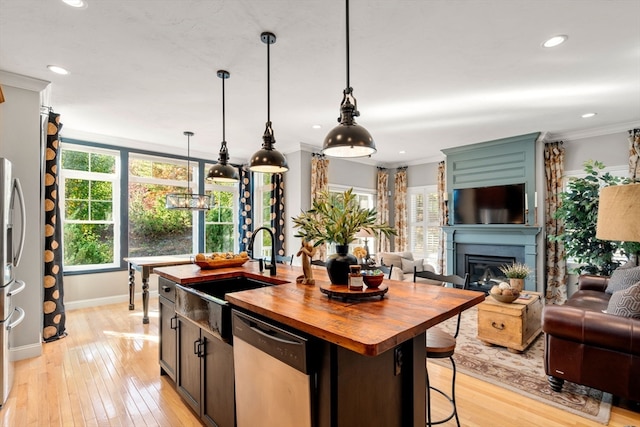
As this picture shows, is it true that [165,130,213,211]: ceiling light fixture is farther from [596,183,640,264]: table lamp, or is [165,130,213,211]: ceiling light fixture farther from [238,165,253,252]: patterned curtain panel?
[596,183,640,264]: table lamp

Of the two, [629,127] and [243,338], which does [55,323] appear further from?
[629,127]

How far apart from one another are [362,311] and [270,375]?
532mm

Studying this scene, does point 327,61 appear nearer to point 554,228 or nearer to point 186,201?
point 186,201

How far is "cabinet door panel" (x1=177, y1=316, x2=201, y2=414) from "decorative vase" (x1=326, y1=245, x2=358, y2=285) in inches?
39.8

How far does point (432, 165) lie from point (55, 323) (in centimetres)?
699

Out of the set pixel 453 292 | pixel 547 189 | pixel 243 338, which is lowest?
pixel 243 338

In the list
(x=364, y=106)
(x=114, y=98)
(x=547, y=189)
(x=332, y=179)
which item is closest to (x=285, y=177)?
(x=332, y=179)

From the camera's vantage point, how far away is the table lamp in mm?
1275

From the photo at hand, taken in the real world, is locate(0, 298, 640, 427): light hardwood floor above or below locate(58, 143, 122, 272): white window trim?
below

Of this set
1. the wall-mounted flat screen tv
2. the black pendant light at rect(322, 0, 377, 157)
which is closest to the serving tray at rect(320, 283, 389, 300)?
the black pendant light at rect(322, 0, 377, 157)

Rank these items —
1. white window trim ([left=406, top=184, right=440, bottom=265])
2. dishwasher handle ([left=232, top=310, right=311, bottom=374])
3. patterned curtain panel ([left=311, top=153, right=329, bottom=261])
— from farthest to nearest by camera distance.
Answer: white window trim ([left=406, top=184, right=440, bottom=265]), patterned curtain panel ([left=311, top=153, right=329, bottom=261]), dishwasher handle ([left=232, top=310, right=311, bottom=374])

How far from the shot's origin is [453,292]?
195 centimetres

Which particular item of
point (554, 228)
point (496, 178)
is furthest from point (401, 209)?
point (554, 228)

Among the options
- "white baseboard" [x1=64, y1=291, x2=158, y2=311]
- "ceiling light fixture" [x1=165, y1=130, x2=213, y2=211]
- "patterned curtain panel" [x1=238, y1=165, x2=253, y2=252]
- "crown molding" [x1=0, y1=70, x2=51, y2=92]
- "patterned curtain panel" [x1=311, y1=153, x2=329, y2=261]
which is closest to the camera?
"crown molding" [x1=0, y1=70, x2=51, y2=92]
